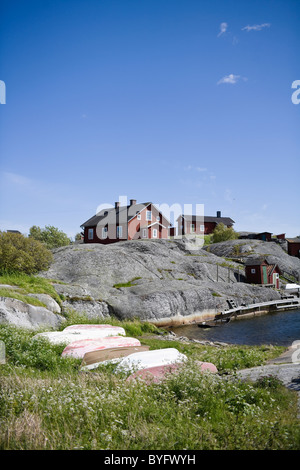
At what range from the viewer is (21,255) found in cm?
2778

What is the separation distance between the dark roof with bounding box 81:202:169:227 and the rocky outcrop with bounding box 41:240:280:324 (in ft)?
40.2

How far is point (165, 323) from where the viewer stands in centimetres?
3072

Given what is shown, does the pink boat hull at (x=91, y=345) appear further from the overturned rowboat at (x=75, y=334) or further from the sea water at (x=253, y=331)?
the sea water at (x=253, y=331)

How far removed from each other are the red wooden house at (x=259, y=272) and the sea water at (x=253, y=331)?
594 inches

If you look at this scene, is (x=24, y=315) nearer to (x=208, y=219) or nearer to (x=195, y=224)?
(x=195, y=224)

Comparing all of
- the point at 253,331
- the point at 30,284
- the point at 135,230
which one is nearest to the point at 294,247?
the point at 135,230

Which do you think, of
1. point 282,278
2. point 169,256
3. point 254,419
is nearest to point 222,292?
point 169,256

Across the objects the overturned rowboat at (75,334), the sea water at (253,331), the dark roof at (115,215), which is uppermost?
the dark roof at (115,215)

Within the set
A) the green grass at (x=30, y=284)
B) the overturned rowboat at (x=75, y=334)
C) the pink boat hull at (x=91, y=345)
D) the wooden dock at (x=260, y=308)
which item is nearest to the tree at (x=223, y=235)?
the wooden dock at (x=260, y=308)

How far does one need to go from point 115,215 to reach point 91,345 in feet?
180

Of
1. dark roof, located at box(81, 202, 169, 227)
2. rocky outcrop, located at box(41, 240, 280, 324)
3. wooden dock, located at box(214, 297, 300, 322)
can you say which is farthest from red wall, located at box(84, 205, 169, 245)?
wooden dock, located at box(214, 297, 300, 322)

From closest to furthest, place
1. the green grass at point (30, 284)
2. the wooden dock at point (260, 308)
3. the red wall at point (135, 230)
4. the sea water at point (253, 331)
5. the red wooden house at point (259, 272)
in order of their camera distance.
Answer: the green grass at point (30, 284) < the sea water at point (253, 331) < the wooden dock at point (260, 308) < the red wooden house at point (259, 272) < the red wall at point (135, 230)

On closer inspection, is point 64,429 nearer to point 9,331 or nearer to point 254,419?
point 254,419

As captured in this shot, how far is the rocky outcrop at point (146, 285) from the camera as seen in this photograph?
27203mm
